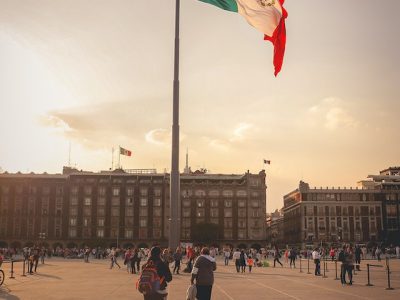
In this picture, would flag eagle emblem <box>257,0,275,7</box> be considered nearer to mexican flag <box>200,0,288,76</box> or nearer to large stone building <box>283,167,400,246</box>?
mexican flag <box>200,0,288,76</box>

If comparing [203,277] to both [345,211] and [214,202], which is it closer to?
[214,202]

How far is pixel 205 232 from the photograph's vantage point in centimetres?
11256

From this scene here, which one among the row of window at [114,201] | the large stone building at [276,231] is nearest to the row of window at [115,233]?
the row of window at [114,201]

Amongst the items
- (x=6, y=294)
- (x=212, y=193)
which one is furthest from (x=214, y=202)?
(x=6, y=294)

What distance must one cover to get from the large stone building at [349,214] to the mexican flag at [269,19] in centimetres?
11410

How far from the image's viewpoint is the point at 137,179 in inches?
4678

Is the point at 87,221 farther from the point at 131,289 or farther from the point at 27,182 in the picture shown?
the point at 131,289

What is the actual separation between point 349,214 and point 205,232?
3957 cm

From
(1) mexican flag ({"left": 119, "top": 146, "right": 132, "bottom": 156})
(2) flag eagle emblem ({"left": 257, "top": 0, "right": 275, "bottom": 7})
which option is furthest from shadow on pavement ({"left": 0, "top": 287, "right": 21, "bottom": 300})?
(1) mexican flag ({"left": 119, "top": 146, "right": 132, "bottom": 156})

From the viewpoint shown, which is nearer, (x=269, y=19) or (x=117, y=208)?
(x=269, y=19)

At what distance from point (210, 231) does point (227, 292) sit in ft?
308

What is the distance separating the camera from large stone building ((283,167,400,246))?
128 m

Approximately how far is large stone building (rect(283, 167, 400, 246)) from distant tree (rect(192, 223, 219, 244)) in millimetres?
26729

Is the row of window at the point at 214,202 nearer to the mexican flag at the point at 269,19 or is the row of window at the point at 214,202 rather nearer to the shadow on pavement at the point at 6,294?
the shadow on pavement at the point at 6,294
